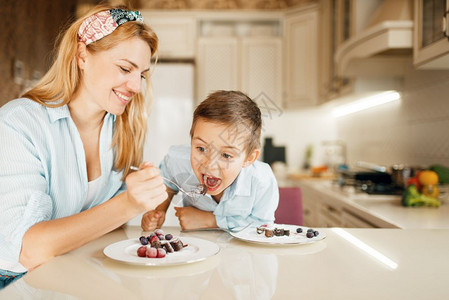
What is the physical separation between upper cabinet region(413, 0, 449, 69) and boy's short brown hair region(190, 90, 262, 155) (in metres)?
1.09

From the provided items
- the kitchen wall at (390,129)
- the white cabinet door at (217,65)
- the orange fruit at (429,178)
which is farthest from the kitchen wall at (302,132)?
the orange fruit at (429,178)

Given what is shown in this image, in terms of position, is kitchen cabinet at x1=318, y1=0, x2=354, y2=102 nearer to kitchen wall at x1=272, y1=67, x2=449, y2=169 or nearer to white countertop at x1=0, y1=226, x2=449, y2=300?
kitchen wall at x1=272, y1=67, x2=449, y2=169

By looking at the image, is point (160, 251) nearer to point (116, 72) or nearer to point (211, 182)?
point (211, 182)

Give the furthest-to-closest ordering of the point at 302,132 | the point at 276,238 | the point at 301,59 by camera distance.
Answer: the point at 302,132 < the point at 301,59 < the point at 276,238

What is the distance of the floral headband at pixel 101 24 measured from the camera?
114cm

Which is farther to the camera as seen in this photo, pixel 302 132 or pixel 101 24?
pixel 302 132

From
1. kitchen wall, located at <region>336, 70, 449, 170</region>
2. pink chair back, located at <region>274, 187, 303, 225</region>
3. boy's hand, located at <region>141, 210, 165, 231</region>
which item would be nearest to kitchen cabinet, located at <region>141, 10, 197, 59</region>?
kitchen wall, located at <region>336, 70, 449, 170</region>

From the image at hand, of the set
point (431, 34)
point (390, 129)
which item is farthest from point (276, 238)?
point (390, 129)

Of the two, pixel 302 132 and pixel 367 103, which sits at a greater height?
pixel 367 103

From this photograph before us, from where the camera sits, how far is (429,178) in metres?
1.96

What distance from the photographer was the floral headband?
1138 mm

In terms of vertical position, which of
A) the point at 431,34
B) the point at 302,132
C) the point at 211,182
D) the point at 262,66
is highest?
the point at 262,66

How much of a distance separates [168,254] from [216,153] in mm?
301

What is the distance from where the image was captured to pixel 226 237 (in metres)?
1.09
